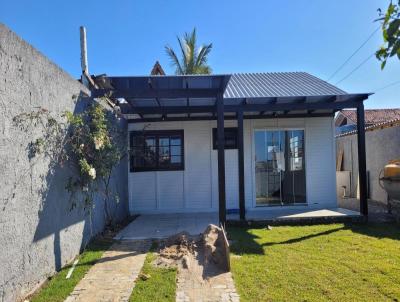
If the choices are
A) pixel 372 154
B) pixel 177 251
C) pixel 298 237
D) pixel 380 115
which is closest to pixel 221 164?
pixel 298 237

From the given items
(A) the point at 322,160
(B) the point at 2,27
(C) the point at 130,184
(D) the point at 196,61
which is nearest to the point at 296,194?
(A) the point at 322,160

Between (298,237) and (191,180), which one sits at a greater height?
(191,180)

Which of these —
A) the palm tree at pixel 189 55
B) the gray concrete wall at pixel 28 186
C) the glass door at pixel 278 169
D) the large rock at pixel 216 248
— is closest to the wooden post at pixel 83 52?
the gray concrete wall at pixel 28 186

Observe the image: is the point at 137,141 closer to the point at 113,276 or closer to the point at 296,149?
the point at 296,149

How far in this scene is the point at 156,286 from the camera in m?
4.49

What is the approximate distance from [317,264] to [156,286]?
2455 millimetres

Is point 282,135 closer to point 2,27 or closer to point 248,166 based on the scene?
point 248,166

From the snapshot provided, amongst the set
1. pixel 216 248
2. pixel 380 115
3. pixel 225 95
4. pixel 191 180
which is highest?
pixel 380 115

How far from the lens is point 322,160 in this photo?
10.7 meters

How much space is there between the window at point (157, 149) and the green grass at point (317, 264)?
149 inches

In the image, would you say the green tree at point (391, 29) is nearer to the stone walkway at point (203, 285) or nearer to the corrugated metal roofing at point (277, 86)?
the stone walkway at point (203, 285)

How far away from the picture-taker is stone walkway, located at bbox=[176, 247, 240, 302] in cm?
418

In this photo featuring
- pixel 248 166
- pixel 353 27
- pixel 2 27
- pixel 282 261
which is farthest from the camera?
pixel 353 27

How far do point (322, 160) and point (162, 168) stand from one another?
16.1ft
